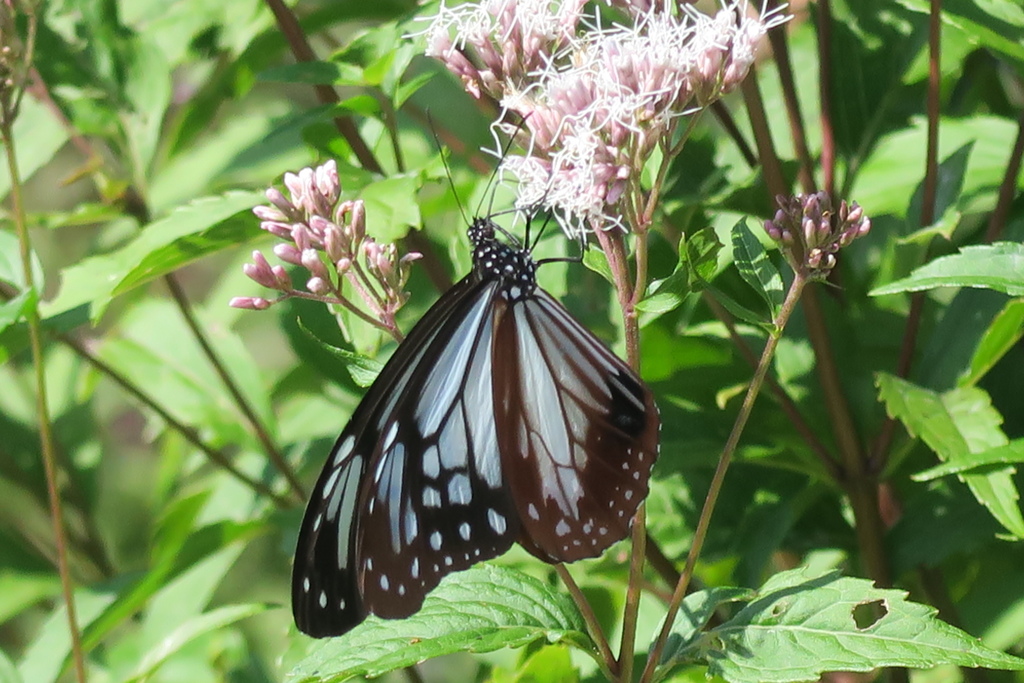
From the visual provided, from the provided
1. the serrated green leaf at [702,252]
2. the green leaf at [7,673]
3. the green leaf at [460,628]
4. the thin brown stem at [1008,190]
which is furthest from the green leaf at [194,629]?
the thin brown stem at [1008,190]

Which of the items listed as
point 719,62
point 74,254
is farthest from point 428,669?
point 719,62

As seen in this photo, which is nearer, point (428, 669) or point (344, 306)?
point (344, 306)

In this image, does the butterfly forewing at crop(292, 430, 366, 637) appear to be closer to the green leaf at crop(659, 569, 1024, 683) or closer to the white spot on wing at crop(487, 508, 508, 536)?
the white spot on wing at crop(487, 508, 508, 536)

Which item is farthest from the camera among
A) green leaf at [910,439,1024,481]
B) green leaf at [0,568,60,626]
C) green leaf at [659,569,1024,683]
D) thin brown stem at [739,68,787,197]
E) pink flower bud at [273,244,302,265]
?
green leaf at [0,568,60,626]

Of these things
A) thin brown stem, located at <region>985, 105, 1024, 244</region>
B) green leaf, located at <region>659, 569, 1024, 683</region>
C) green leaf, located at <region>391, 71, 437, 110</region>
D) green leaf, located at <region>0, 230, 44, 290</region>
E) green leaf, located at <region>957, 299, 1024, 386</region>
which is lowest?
green leaf, located at <region>659, 569, 1024, 683</region>

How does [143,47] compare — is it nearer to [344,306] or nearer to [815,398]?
[344,306]

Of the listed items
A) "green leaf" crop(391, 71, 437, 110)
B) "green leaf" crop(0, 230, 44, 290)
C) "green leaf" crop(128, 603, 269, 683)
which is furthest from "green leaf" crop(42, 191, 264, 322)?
"green leaf" crop(128, 603, 269, 683)
